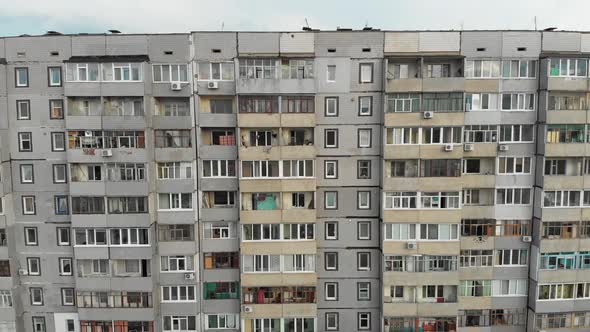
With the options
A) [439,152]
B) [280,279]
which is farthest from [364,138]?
[280,279]

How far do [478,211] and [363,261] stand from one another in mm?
7017

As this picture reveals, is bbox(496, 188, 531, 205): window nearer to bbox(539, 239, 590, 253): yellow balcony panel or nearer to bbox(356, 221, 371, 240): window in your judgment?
bbox(539, 239, 590, 253): yellow balcony panel

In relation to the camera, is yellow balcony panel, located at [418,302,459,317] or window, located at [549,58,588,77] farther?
yellow balcony panel, located at [418,302,459,317]

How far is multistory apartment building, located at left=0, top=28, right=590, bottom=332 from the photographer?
20.9 m

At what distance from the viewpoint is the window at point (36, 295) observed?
22.8 metres

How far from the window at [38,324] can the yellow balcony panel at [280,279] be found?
12162 millimetres

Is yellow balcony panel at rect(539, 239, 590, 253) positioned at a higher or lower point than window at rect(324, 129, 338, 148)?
lower

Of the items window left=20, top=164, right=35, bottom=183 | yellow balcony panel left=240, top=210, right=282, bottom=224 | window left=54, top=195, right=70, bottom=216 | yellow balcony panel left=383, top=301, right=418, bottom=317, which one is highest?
window left=20, top=164, right=35, bottom=183

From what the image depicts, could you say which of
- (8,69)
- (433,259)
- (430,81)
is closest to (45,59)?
(8,69)

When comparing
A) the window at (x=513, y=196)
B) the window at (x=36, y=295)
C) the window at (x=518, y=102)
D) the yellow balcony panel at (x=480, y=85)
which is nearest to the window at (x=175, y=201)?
the window at (x=36, y=295)

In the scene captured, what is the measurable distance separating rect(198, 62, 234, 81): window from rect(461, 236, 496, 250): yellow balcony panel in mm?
15847

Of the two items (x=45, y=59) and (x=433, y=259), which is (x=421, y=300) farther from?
(x=45, y=59)

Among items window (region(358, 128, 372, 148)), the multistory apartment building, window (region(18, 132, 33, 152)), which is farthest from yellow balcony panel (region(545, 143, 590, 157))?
window (region(18, 132, 33, 152))

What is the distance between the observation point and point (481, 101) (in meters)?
21.3
